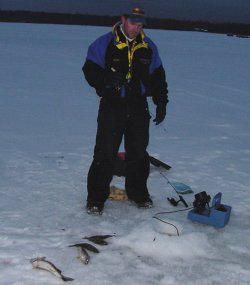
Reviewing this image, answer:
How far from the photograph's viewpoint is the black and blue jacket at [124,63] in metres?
3.96

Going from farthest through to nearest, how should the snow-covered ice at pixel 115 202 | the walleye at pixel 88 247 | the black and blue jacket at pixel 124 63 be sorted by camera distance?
the black and blue jacket at pixel 124 63
the walleye at pixel 88 247
the snow-covered ice at pixel 115 202

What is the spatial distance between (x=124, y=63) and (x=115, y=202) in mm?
1450

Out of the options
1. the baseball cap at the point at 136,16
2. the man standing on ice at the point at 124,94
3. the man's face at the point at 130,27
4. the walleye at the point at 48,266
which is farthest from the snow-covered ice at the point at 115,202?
the baseball cap at the point at 136,16

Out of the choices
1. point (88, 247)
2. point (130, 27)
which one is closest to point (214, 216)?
point (88, 247)

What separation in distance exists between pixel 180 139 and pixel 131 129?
3.37 metres

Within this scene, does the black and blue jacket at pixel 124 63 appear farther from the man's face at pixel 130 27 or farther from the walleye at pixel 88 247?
the walleye at pixel 88 247

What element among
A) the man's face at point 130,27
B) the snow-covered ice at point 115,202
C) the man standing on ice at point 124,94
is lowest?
the snow-covered ice at point 115,202

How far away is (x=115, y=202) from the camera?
14.9ft

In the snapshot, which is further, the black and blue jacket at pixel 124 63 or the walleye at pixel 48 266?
the black and blue jacket at pixel 124 63

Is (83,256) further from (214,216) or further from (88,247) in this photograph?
(214,216)

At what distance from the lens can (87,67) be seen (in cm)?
399

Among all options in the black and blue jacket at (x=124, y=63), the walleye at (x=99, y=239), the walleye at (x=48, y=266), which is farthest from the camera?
the black and blue jacket at (x=124, y=63)

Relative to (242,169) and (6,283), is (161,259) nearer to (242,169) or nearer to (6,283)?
(6,283)

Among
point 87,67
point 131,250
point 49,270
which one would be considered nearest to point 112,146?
point 87,67
